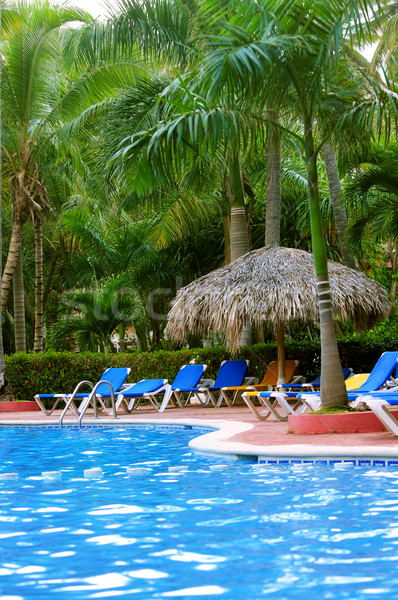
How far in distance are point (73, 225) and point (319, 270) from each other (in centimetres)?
1246

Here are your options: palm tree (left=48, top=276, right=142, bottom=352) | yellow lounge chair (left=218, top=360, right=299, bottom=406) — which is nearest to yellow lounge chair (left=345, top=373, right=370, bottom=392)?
yellow lounge chair (left=218, top=360, right=299, bottom=406)

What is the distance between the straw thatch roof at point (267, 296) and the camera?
1327cm

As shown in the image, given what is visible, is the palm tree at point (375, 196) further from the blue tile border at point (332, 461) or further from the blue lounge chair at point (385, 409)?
the blue tile border at point (332, 461)

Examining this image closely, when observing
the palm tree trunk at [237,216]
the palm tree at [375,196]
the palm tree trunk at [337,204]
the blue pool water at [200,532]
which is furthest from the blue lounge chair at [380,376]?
the palm tree trunk at [337,204]

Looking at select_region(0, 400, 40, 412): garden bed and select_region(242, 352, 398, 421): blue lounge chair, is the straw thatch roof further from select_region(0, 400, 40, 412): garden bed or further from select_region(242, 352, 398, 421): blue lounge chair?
select_region(0, 400, 40, 412): garden bed

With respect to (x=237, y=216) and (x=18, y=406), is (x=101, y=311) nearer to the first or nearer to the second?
(x=18, y=406)

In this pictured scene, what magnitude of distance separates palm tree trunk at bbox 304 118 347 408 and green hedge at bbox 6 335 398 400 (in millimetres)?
6411

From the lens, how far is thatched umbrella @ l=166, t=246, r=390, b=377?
1327 cm

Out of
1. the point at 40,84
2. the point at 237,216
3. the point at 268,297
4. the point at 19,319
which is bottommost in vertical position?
the point at 268,297

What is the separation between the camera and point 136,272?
2081cm

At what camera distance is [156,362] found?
1641 centimetres

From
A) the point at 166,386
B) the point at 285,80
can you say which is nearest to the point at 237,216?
the point at 166,386

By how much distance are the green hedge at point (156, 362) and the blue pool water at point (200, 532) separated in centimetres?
839

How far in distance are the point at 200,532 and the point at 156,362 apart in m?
11.8
